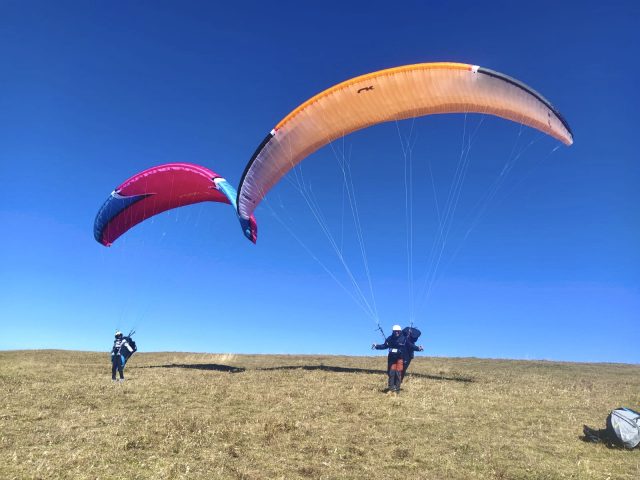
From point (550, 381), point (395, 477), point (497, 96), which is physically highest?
point (497, 96)

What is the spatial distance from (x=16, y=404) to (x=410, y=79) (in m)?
13.9

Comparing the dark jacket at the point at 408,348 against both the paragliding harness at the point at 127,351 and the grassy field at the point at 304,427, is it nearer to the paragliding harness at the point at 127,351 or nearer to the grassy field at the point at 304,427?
the grassy field at the point at 304,427

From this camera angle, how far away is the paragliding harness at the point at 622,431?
8.69 m

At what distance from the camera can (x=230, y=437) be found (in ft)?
30.8

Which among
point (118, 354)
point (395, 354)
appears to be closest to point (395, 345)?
point (395, 354)

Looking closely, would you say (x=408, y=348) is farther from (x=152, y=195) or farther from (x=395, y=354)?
(x=152, y=195)

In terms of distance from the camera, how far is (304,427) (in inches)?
396

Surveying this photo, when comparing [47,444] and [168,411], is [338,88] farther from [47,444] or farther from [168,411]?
[47,444]

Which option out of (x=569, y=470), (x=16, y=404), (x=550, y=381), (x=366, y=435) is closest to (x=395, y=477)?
(x=366, y=435)

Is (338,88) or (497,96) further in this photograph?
(338,88)

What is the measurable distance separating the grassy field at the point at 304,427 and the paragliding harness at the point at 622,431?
21cm

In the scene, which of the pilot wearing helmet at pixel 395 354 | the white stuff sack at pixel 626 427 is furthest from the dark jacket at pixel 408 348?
the white stuff sack at pixel 626 427

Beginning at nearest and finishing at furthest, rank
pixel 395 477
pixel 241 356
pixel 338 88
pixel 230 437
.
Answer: pixel 395 477
pixel 230 437
pixel 338 88
pixel 241 356

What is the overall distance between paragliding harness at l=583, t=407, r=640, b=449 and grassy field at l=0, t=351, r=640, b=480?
205 mm
